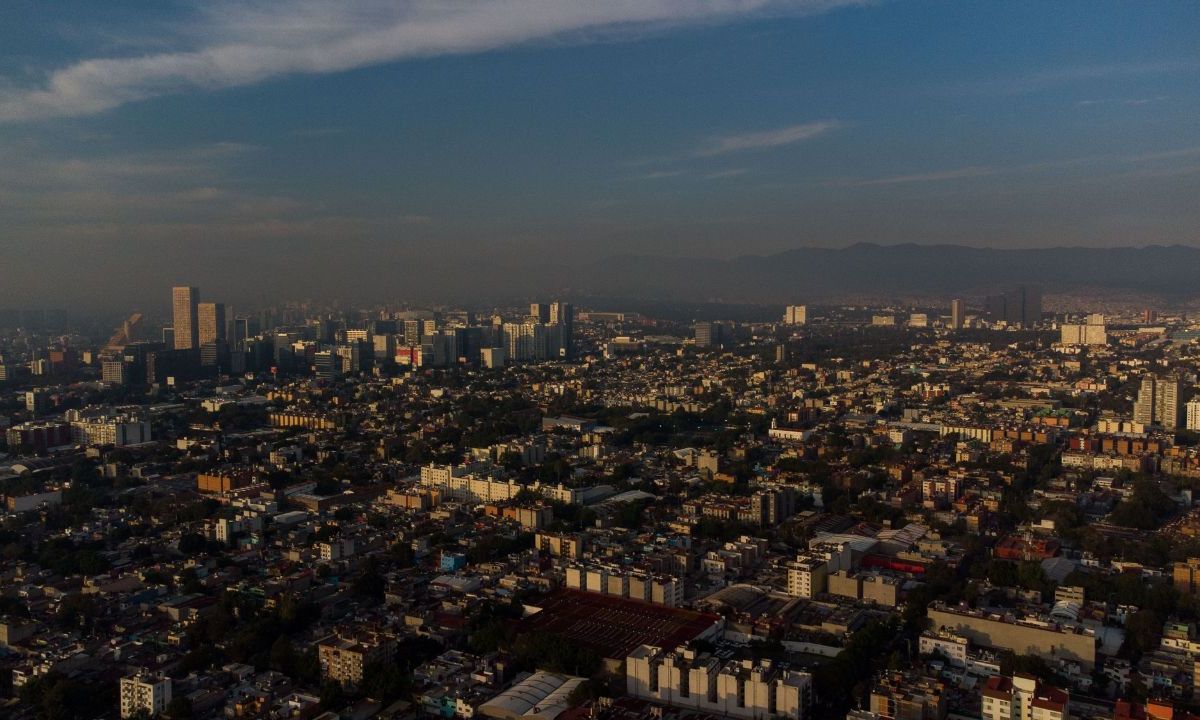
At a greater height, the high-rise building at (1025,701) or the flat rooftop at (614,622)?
the high-rise building at (1025,701)

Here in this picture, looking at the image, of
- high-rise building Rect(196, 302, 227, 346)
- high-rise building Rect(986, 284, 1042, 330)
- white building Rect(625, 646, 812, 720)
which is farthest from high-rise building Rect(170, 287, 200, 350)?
high-rise building Rect(986, 284, 1042, 330)

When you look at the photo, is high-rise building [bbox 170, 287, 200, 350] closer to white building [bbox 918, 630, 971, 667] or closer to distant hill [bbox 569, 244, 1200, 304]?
white building [bbox 918, 630, 971, 667]

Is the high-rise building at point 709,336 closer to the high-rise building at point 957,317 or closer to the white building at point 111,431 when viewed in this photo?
the high-rise building at point 957,317

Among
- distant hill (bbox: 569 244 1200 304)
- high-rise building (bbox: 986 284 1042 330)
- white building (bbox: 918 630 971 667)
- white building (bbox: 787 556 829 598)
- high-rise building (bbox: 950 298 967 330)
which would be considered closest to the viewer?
white building (bbox: 918 630 971 667)

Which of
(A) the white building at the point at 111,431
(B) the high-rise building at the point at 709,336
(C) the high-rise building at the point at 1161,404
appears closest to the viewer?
(A) the white building at the point at 111,431

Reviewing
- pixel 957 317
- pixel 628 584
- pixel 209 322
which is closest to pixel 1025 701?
pixel 628 584

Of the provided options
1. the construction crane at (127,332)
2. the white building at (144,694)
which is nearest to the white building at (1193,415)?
the white building at (144,694)
